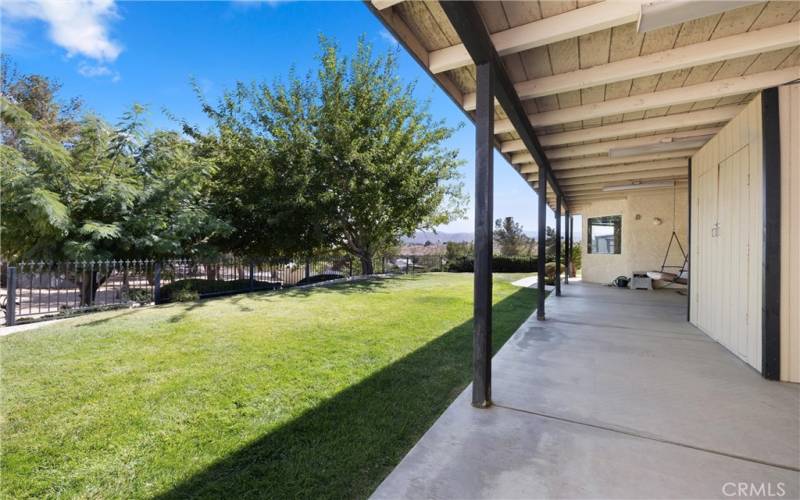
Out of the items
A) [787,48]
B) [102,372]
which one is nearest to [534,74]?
[787,48]

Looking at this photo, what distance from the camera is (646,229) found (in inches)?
404

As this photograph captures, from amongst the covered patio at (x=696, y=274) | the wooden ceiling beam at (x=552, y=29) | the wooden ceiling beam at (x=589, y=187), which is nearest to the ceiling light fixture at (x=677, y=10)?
the covered patio at (x=696, y=274)

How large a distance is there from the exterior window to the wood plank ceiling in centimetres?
724

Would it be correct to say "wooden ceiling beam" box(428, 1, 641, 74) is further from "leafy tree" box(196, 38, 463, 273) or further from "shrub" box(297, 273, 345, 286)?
"shrub" box(297, 273, 345, 286)

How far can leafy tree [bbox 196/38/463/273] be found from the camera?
10.7m

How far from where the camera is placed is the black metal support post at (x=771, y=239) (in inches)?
121

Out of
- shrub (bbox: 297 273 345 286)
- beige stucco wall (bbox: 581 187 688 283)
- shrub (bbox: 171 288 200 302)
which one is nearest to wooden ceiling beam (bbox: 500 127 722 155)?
beige stucco wall (bbox: 581 187 688 283)

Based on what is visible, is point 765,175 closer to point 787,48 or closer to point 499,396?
point 787,48

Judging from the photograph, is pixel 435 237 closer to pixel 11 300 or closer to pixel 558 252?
pixel 558 252

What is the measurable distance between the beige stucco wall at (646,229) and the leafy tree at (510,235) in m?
20.1

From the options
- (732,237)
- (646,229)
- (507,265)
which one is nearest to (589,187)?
(646,229)

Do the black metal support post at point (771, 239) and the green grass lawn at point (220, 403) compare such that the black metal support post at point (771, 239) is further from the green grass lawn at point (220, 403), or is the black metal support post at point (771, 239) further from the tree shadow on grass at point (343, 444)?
the tree shadow on grass at point (343, 444)

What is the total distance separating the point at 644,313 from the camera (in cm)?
635

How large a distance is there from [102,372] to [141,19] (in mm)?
10788
